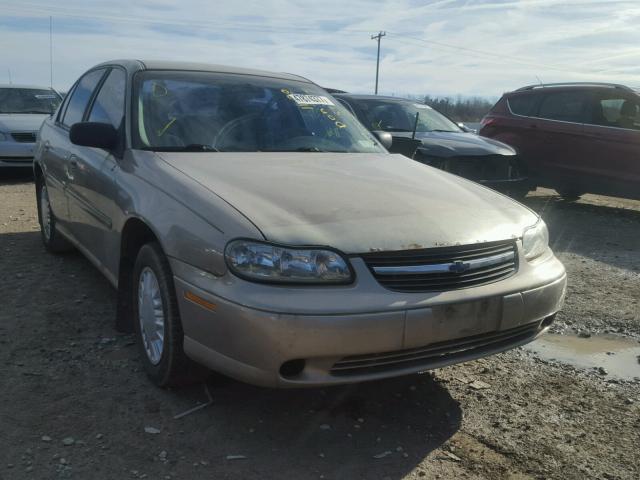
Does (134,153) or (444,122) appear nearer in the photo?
(134,153)

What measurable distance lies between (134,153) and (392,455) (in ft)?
6.60

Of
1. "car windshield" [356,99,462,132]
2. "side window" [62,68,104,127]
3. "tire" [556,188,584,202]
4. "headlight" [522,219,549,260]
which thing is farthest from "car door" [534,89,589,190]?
"side window" [62,68,104,127]

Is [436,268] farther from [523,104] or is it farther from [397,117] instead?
[523,104]

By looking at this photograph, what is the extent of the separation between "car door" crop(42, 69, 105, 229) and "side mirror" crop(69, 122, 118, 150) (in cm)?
99

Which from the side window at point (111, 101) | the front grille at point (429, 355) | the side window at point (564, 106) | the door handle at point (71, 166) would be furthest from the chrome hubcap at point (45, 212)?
the side window at point (564, 106)

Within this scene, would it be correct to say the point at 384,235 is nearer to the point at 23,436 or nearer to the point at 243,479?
the point at 243,479

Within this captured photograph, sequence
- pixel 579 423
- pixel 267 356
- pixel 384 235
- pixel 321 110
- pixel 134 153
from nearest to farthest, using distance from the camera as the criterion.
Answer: pixel 267 356, pixel 384 235, pixel 579 423, pixel 134 153, pixel 321 110

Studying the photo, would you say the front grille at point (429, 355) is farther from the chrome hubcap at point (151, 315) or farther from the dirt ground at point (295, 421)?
the chrome hubcap at point (151, 315)

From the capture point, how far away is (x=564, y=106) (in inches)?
362

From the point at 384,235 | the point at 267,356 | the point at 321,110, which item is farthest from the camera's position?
the point at 321,110

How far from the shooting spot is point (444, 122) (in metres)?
9.05

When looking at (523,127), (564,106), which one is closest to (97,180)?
(523,127)

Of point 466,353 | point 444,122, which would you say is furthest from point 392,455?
point 444,122

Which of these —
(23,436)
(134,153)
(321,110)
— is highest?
(321,110)
